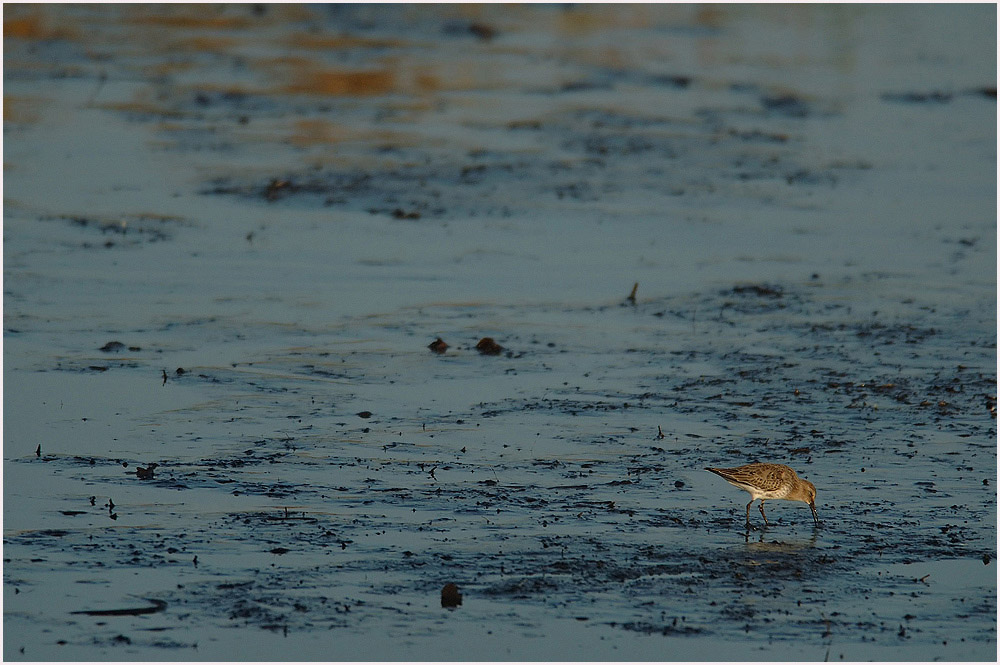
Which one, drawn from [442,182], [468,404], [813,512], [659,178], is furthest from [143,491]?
[659,178]

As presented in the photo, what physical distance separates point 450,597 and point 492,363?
4209 millimetres

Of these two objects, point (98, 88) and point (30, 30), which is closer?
point (98, 88)

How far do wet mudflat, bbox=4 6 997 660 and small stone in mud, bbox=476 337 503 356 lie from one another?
110mm

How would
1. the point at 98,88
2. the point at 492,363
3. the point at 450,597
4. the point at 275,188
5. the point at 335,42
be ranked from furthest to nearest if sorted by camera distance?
the point at 335,42 → the point at 98,88 → the point at 275,188 → the point at 492,363 → the point at 450,597

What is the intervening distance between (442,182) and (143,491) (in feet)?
28.1

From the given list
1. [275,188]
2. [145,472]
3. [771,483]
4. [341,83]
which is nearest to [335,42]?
[341,83]

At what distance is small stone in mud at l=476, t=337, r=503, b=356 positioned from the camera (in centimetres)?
1153

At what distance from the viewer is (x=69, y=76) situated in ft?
73.7

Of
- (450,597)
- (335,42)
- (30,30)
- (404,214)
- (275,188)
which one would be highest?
(30,30)

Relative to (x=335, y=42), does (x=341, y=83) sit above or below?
below

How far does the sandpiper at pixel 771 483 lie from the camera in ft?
27.7

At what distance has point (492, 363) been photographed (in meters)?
11.3

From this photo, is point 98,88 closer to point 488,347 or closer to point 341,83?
point 341,83

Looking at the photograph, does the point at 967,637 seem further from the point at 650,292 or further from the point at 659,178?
the point at 659,178
